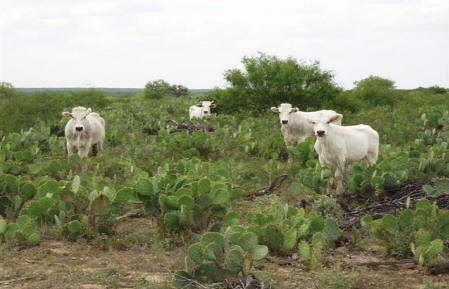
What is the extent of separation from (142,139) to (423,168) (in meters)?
9.99

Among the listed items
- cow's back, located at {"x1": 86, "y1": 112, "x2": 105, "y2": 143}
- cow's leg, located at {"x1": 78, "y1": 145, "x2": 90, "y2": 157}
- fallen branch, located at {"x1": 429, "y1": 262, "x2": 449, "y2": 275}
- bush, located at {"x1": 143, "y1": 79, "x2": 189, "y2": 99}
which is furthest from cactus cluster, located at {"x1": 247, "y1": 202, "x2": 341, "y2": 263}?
bush, located at {"x1": 143, "y1": 79, "x2": 189, "y2": 99}

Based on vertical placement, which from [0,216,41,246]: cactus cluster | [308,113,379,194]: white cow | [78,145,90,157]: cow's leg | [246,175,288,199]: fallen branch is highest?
[308,113,379,194]: white cow

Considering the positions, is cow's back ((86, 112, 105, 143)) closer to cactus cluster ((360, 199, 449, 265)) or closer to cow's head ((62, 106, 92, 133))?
cow's head ((62, 106, 92, 133))

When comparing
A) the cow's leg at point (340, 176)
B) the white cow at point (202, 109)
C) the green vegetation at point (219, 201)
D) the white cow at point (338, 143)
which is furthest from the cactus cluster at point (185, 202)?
the white cow at point (202, 109)

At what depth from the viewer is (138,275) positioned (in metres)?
5.42

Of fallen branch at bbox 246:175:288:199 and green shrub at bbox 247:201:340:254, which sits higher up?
green shrub at bbox 247:201:340:254

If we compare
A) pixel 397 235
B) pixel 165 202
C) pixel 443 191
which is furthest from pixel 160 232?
pixel 443 191

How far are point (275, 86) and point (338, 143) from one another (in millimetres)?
13034

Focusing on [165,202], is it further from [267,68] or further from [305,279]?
[267,68]

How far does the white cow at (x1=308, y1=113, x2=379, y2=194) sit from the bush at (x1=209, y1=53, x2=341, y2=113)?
469 inches

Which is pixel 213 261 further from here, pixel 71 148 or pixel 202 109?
pixel 202 109

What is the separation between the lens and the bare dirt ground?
201 inches

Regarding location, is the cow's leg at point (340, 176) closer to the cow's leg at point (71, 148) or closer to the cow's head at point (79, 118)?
the cow's head at point (79, 118)

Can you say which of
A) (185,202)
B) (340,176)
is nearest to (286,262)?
(185,202)
